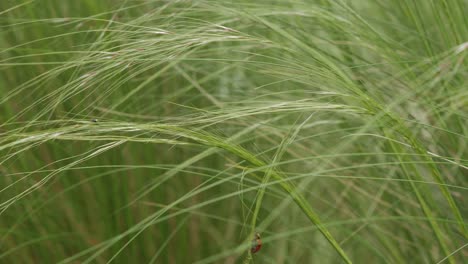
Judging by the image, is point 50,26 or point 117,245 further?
point 50,26

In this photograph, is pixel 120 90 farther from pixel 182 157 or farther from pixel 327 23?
pixel 327 23

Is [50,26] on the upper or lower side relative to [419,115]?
upper

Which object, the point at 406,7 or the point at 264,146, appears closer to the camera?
the point at 406,7

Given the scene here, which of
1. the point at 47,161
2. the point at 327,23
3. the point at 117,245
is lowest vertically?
the point at 117,245

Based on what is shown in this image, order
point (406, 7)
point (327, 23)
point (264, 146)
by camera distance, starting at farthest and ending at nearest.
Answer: point (264, 146) < point (406, 7) < point (327, 23)

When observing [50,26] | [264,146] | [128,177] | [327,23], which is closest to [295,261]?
[264,146]

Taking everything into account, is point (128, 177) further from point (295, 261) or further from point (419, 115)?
point (419, 115)

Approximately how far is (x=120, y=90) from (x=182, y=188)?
18cm

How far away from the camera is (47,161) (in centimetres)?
128

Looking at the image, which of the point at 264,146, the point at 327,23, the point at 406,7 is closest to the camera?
the point at 327,23

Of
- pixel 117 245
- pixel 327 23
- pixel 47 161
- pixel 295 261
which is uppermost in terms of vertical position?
pixel 327 23

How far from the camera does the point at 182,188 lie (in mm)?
1299

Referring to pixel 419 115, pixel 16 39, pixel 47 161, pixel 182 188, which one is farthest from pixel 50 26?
pixel 419 115

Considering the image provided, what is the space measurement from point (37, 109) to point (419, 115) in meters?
0.58
